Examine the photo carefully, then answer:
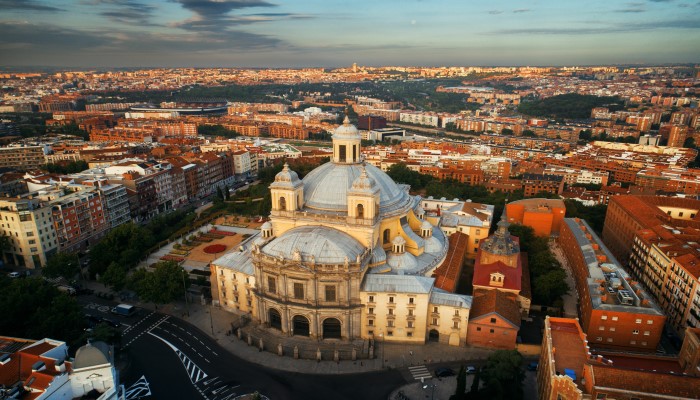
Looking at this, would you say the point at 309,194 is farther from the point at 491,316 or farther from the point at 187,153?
the point at 187,153

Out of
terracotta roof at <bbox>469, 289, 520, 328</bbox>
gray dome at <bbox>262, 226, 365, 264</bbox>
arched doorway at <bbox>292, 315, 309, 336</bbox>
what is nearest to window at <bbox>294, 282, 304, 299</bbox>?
arched doorway at <bbox>292, 315, 309, 336</bbox>

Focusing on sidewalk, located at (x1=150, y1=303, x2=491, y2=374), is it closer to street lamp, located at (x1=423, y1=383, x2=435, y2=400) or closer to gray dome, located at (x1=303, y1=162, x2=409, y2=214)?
street lamp, located at (x1=423, y1=383, x2=435, y2=400)

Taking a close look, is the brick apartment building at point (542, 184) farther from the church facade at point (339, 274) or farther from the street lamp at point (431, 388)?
the street lamp at point (431, 388)

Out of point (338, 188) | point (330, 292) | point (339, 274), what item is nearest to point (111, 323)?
point (330, 292)

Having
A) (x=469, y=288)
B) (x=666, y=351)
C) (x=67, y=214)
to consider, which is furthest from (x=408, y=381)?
(x=67, y=214)

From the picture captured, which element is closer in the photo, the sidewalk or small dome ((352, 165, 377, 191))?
the sidewalk
